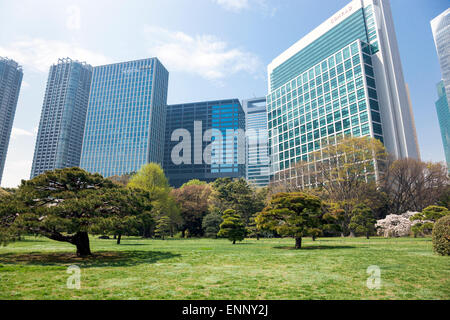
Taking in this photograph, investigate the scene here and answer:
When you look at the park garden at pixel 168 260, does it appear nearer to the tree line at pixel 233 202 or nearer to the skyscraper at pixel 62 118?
the tree line at pixel 233 202

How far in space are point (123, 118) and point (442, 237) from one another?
12154 centimetres

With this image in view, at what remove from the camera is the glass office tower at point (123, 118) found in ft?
364

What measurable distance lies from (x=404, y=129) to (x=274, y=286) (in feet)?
228

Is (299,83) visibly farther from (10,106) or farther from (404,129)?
(10,106)

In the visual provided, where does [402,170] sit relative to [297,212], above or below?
above

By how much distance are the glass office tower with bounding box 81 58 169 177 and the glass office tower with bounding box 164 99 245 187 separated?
11317 millimetres

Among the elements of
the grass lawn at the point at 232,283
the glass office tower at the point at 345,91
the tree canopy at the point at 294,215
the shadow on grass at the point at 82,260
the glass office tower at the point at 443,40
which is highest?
the glass office tower at the point at 345,91

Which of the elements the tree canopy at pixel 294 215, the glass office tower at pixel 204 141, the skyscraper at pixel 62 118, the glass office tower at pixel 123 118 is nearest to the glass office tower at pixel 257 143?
the glass office tower at pixel 204 141

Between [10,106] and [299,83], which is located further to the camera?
[299,83]

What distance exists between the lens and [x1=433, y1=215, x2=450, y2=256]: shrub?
31.6 feet

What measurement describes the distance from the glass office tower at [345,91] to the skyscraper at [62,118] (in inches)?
4276

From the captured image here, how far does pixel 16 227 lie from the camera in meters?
8.98

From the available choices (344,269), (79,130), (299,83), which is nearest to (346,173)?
(344,269)

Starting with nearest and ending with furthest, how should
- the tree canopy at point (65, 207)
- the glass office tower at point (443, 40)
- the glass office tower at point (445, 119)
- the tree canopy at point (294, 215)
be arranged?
the glass office tower at point (443, 40)
the tree canopy at point (65, 207)
the tree canopy at point (294, 215)
the glass office tower at point (445, 119)
